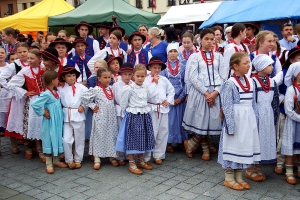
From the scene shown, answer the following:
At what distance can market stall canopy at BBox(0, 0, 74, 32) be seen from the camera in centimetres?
1407

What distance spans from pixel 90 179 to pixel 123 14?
7.58m

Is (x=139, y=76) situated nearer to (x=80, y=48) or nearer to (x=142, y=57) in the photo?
(x=142, y=57)

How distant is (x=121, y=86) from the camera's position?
5.40 m

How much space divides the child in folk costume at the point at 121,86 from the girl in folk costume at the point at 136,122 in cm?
28

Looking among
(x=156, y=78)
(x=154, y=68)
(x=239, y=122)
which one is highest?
(x=154, y=68)

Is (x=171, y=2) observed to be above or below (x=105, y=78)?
above

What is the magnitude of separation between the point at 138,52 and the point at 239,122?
2799 millimetres

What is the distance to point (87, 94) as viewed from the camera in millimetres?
5184

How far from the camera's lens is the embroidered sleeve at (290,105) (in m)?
4.46

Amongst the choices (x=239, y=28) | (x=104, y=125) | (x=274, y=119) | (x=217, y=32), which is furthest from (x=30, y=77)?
(x=217, y=32)

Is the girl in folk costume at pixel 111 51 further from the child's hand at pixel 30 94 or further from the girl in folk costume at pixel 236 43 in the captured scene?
the girl in folk costume at pixel 236 43

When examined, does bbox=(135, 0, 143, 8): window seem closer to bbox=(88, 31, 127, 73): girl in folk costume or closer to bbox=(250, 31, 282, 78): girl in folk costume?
bbox=(88, 31, 127, 73): girl in folk costume

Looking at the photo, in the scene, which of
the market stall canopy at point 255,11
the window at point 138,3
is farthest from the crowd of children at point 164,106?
the window at point 138,3

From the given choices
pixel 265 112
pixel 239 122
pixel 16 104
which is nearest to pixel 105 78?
pixel 16 104
